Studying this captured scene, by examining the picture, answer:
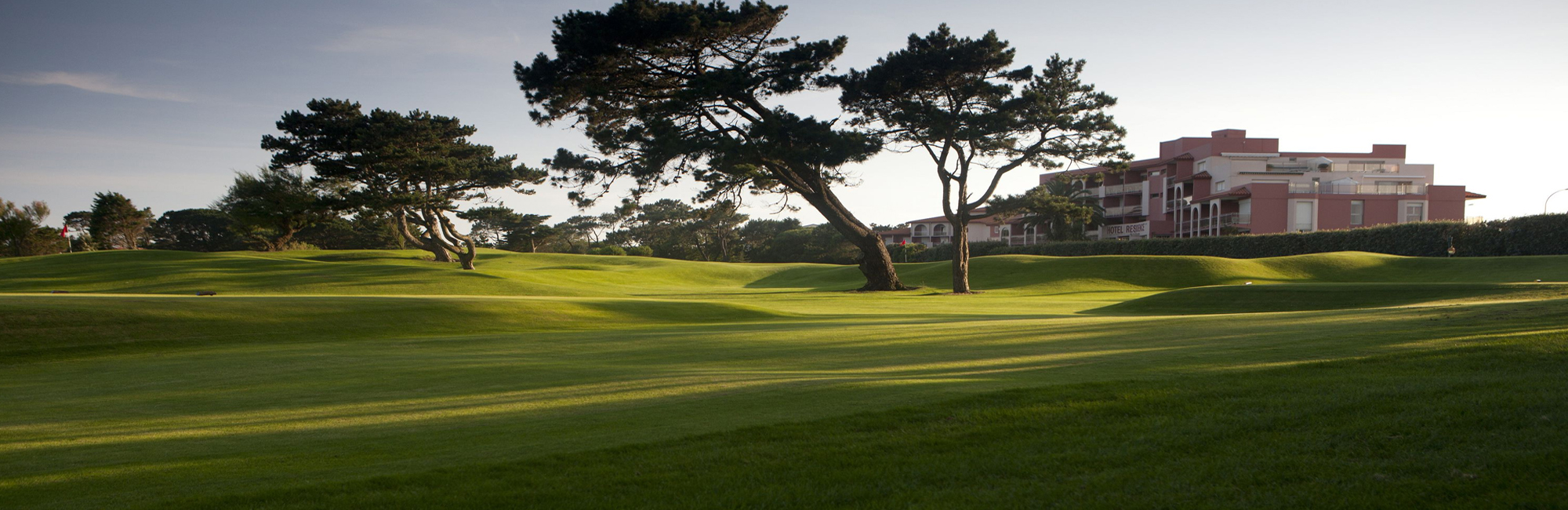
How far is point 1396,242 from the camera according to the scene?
46.4m

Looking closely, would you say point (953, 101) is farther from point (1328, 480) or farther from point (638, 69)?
point (1328, 480)

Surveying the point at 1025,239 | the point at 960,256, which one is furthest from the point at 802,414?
the point at 1025,239

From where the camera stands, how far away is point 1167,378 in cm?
770

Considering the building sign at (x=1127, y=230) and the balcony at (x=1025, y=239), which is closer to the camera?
the building sign at (x=1127, y=230)

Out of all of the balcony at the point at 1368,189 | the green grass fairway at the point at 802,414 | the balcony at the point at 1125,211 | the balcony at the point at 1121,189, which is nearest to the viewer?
the green grass fairway at the point at 802,414

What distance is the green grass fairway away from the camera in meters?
4.77

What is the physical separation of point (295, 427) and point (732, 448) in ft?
12.4

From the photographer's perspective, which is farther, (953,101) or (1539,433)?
(953,101)

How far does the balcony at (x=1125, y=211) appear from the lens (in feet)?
283

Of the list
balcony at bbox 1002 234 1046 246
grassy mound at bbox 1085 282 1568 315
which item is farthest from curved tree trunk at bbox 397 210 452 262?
balcony at bbox 1002 234 1046 246

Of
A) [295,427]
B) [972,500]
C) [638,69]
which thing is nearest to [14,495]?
[295,427]

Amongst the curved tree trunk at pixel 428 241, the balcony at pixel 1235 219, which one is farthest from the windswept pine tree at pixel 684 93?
the balcony at pixel 1235 219

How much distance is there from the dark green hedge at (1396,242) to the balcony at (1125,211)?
1112 inches

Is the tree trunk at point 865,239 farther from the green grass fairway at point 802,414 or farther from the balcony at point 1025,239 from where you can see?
the balcony at point 1025,239
